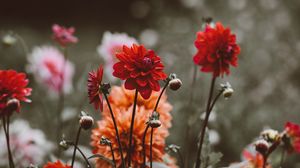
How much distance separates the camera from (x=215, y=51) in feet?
3.52

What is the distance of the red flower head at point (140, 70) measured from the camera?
103cm

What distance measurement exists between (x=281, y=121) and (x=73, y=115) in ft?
3.31

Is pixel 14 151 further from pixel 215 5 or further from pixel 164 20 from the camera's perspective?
pixel 215 5

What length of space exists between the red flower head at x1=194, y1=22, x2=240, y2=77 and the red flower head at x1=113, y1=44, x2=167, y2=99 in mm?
88

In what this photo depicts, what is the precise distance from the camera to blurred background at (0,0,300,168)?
2201mm

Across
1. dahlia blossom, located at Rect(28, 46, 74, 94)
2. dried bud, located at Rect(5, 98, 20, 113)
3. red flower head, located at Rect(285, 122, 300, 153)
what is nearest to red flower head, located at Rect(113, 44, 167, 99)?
dried bud, located at Rect(5, 98, 20, 113)

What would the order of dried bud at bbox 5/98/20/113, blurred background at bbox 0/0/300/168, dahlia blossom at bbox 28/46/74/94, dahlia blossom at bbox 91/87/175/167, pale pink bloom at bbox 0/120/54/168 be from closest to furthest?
dried bud at bbox 5/98/20/113
dahlia blossom at bbox 91/87/175/167
pale pink bloom at bbox 0/120/54/168
dahlia blossom at bbox 28/46/74/94
blurred background at bbox 0/0/300/168

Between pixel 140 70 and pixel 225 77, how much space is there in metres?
2.08

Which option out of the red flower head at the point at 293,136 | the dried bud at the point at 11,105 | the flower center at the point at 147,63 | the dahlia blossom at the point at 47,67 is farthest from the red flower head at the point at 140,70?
the dahlia blossom at the point at 47,67

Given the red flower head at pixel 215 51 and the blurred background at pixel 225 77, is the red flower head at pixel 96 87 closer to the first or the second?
the red flower head at pixel 215 51

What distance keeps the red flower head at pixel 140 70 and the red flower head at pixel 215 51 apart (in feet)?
0.29

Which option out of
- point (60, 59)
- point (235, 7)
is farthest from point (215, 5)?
point (60, 59)

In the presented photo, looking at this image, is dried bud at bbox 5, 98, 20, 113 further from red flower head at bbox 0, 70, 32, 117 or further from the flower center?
the flower center

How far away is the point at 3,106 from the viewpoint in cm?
100
